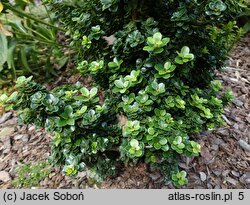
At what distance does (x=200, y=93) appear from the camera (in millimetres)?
1546

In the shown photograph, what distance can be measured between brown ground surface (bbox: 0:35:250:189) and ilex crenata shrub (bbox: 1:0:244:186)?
0.15 m

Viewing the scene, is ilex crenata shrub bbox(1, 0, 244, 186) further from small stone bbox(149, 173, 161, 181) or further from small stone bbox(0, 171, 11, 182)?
small stone bbox(0, 171, 11, 182)

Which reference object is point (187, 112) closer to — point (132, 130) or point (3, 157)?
point (132, 130)

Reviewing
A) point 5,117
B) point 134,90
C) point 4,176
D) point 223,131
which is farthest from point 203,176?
point 5,117

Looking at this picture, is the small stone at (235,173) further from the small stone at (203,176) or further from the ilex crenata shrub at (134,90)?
the ilex crenata shrub at (134,90)

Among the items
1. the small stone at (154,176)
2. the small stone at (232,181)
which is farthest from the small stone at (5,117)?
the small stone at (232,181)

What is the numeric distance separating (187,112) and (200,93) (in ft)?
0.47

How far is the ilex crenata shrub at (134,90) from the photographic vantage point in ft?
4.25

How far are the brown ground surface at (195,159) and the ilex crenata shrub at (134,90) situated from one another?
0.15m

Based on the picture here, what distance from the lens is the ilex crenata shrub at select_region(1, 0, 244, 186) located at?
4.25 feet

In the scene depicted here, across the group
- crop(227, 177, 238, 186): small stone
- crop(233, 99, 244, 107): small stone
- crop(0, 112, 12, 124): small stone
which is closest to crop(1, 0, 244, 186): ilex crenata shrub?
crop(227, 177, 238, 186): small stone
